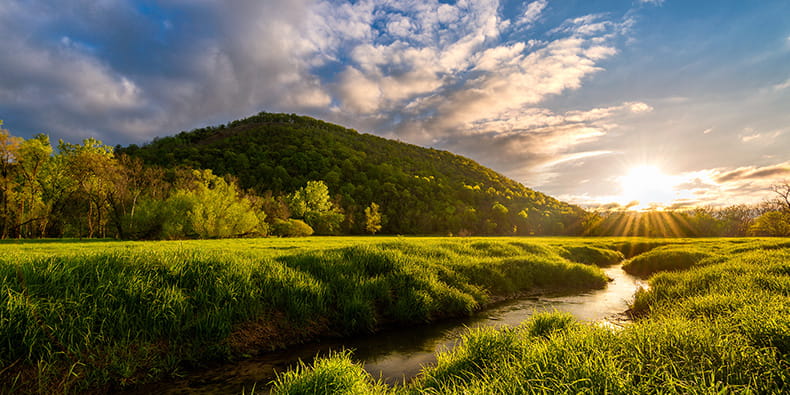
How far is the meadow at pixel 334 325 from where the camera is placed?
12.6ft

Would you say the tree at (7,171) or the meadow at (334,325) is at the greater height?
the tree at (7,171)

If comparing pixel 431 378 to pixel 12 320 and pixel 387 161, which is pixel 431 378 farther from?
pixel 387 161

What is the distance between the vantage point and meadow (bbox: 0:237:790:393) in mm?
3826

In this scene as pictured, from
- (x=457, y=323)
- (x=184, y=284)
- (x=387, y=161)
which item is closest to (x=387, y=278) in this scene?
(x=457, y=323)

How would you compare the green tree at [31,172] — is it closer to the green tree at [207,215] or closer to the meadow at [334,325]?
the green tree at [207,215]

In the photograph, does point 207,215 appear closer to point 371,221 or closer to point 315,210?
point 315,210

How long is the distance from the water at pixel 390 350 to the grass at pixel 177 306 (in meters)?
0.53

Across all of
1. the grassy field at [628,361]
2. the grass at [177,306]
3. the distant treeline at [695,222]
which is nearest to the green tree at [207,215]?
the grass at [177,306]

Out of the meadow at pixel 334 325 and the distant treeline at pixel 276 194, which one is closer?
the meadow at pixel 334 325

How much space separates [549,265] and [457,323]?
10.4 m

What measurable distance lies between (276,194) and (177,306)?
82.2 m

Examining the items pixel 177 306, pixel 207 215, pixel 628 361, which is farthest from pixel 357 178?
pixel 628 361

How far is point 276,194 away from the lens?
85312mm

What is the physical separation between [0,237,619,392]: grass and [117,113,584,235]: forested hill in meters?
72.6
